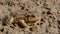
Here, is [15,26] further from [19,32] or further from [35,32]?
[35,32]

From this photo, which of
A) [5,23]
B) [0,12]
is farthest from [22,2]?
[5,23]

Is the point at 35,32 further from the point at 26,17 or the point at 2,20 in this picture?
the point at 2,20

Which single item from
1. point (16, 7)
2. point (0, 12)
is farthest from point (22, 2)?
point (0, 12)

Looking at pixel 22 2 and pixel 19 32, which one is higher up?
pixel 22 2

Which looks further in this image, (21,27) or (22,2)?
(22,2)

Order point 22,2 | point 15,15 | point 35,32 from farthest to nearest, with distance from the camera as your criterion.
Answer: point 22,2
point 15,15
point 35,32

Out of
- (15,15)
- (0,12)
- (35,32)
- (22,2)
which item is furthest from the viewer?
(22,2)
